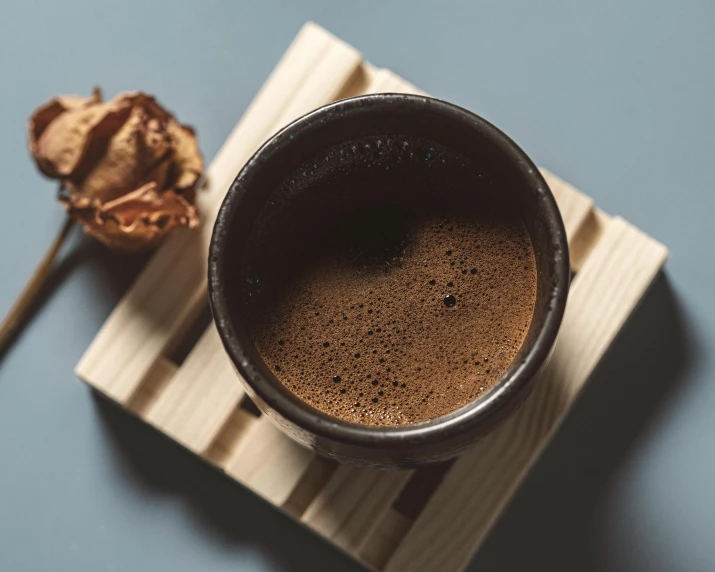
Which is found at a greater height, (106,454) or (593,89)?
(593,89)

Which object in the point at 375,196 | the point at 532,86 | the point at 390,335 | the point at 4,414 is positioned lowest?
the point at 4,414

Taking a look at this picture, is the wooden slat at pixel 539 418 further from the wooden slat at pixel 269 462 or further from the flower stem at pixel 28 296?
the flower stem at pixel 28 296

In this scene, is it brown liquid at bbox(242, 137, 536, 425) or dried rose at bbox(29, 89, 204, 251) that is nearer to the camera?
brown liquid at bbox(242, 137, 536, 425)

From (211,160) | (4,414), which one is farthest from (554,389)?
(4,414)

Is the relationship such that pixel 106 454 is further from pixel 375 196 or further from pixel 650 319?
pixel 650 319

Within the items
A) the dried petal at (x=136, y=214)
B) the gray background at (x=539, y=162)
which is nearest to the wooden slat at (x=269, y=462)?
the gray background at (x=539, y=162)

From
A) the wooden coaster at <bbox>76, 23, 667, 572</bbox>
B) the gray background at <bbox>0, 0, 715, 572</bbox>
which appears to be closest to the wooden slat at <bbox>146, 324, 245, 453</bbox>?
the wooden coaster at <bbox>76, 23, 667, 572</bbox>

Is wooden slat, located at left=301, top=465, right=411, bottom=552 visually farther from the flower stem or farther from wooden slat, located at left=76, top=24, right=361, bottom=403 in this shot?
the flower stem
